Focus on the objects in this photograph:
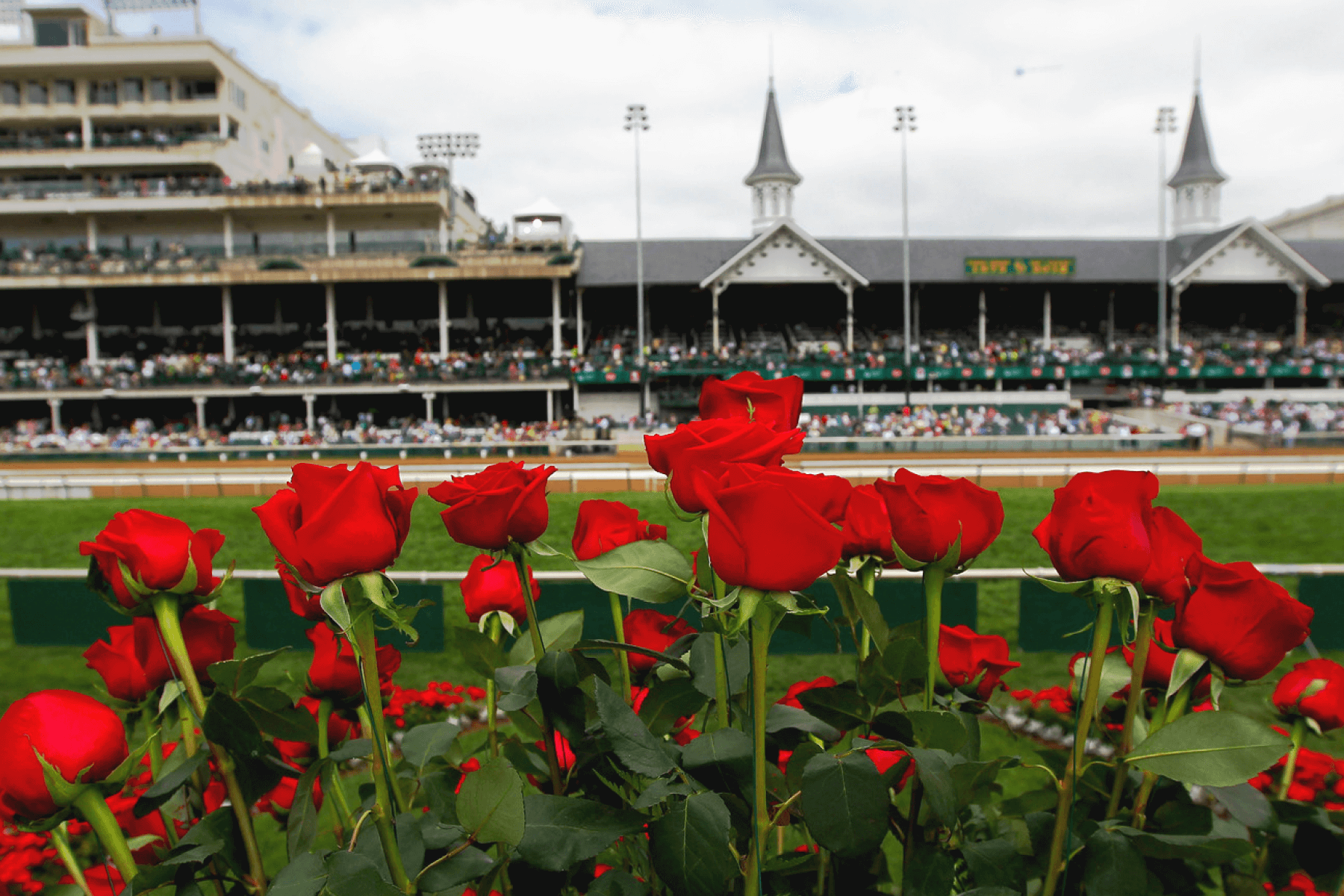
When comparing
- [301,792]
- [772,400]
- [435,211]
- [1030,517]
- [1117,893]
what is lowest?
[1030,517]

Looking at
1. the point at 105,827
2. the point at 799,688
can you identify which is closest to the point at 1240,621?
the point at 799,688

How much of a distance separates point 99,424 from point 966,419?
32652mm

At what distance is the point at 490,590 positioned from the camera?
160 centimetres

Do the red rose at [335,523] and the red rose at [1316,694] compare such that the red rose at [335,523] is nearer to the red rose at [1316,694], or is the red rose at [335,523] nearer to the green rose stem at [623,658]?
the green rose stem at [623,658]

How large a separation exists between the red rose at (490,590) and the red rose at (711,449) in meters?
0.52

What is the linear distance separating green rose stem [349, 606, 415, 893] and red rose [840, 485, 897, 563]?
738 mm

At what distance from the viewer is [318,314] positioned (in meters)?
35.2

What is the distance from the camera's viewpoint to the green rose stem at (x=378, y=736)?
108 centimetres

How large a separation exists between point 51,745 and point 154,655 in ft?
0.86

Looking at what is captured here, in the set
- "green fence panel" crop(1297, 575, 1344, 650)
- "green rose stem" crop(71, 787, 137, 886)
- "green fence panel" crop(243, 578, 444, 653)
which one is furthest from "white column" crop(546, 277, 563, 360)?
"green rose stem" crop(71, 787, 137, 886)

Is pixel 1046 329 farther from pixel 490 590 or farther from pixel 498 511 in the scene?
pixel 498 511

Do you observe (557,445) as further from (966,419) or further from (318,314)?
(318,314)

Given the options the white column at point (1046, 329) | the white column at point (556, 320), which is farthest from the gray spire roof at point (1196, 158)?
the white column at point (556, 320)

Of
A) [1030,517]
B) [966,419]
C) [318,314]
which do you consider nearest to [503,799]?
[1030,517]
